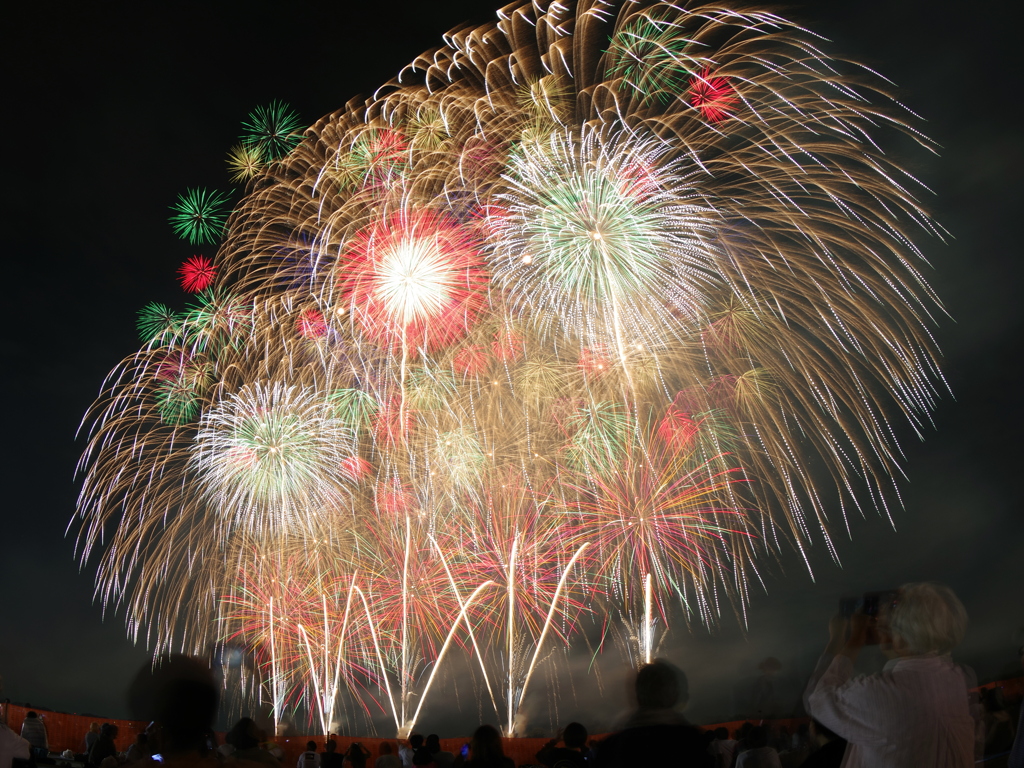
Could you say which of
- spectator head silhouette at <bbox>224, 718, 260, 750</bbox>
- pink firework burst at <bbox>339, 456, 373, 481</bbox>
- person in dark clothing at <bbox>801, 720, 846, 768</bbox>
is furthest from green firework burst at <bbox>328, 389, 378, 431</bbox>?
person in dark clothing at <bbox>801, 720, 846, 768</bbox>

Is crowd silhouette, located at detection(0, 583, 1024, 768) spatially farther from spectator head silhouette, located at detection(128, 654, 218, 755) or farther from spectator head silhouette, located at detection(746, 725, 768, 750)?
spectator head silhouette, located at detection(746, 725, 768, 750)

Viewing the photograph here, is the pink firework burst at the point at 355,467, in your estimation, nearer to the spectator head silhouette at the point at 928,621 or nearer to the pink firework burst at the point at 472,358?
the pink firework burst at the point at 472,358

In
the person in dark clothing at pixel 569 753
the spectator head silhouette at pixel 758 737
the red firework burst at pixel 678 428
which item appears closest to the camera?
the person in dark clothing at pixel 569 753

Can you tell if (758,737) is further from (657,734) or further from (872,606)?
(872,606)

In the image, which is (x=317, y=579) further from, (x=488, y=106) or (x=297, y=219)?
(x=488, y=106)

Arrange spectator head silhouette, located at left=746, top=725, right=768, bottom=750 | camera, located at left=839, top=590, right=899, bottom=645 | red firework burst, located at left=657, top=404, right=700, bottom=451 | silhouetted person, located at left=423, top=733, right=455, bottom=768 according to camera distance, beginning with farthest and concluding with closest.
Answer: red firework burst, located at left=657, top=404, right=700, bottom=451 < silhouetted person, located at left=423, top=733, right=455, bottom=768 < spectator head silhouette, located at left=746, top=725, right=768, bottom=750 < camera, located at left=839, top=590, right=899, bottom=645

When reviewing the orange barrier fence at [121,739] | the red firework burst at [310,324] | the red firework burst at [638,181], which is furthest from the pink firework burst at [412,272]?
the orange barrier fence at [121,739]

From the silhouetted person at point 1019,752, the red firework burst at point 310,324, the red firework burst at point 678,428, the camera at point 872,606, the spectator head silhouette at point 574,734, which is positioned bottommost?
the silhouetted person at point 1019,752

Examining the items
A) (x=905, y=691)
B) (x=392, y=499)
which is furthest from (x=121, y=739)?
(x=905, y=691)
